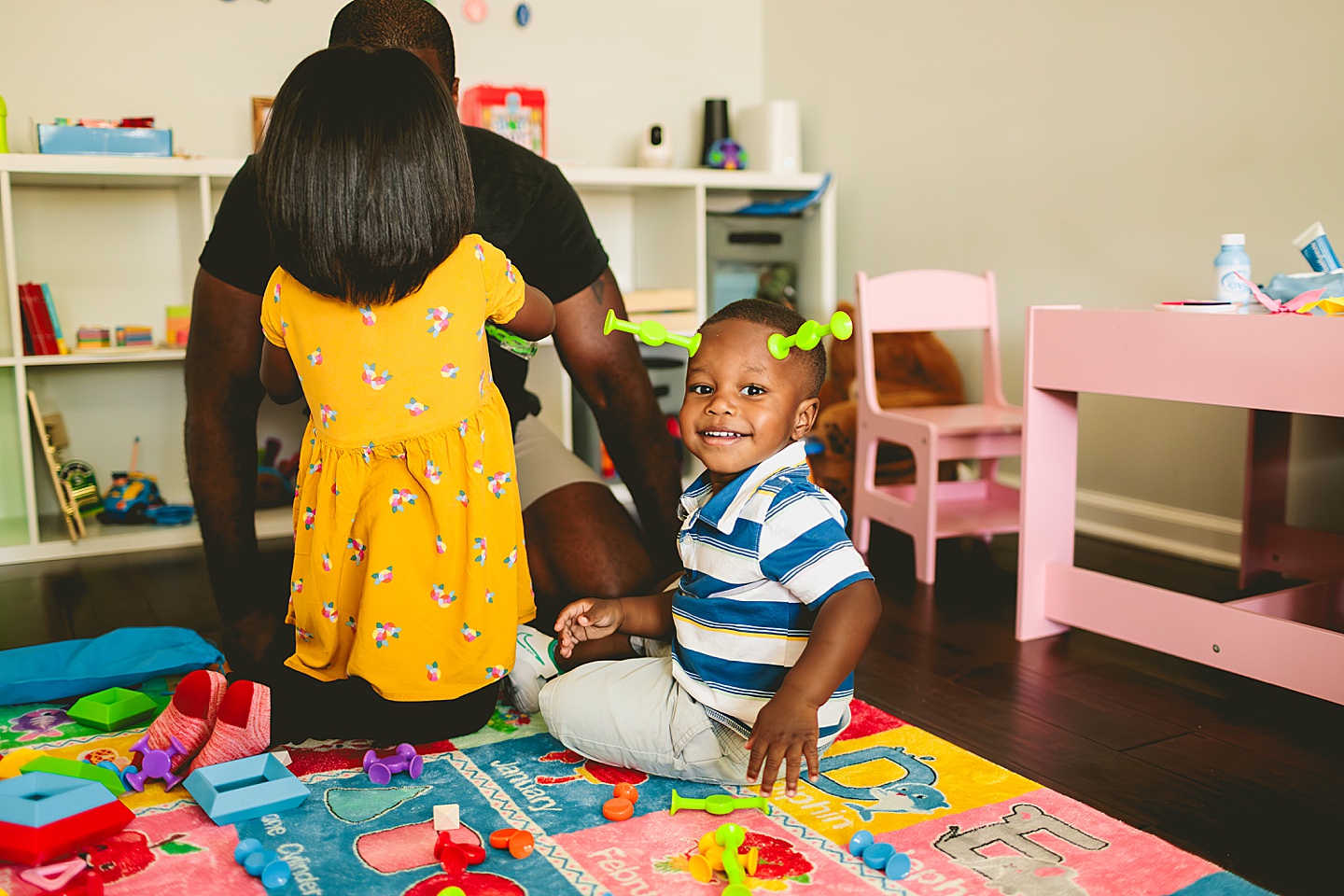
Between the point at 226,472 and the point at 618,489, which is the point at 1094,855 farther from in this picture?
the point at 618,489

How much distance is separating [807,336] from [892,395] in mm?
1503

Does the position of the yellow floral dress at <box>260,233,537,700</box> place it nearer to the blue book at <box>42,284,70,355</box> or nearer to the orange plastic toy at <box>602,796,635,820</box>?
the orange plastic toy at <box>602,796,635,820</box>

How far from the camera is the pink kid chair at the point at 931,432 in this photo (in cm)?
216

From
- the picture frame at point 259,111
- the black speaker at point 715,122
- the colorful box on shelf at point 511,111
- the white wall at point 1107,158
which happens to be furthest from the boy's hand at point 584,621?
the black speaker at point 715,122

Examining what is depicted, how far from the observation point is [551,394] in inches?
112

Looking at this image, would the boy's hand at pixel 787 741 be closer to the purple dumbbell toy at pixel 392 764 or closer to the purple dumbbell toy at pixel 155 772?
the purple dumbbell toy at pixel 392 764

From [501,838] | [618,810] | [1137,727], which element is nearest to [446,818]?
[501,838]

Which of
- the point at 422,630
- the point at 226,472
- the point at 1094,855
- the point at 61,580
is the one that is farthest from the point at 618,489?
the point at 1094,855

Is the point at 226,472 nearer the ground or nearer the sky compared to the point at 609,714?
nearer the sky

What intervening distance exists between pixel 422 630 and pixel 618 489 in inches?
67.8

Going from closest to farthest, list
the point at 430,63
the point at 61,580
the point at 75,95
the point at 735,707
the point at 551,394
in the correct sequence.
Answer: the point at 735,707 < the point at 430,63 < the point at 61,580 < the point at 75,95 < the point at 551,394

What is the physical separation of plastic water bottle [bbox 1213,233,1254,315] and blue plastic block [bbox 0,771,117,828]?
1.54m

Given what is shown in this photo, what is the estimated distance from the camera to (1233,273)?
5.21 ft

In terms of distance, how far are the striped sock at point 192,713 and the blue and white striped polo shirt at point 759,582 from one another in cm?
51
